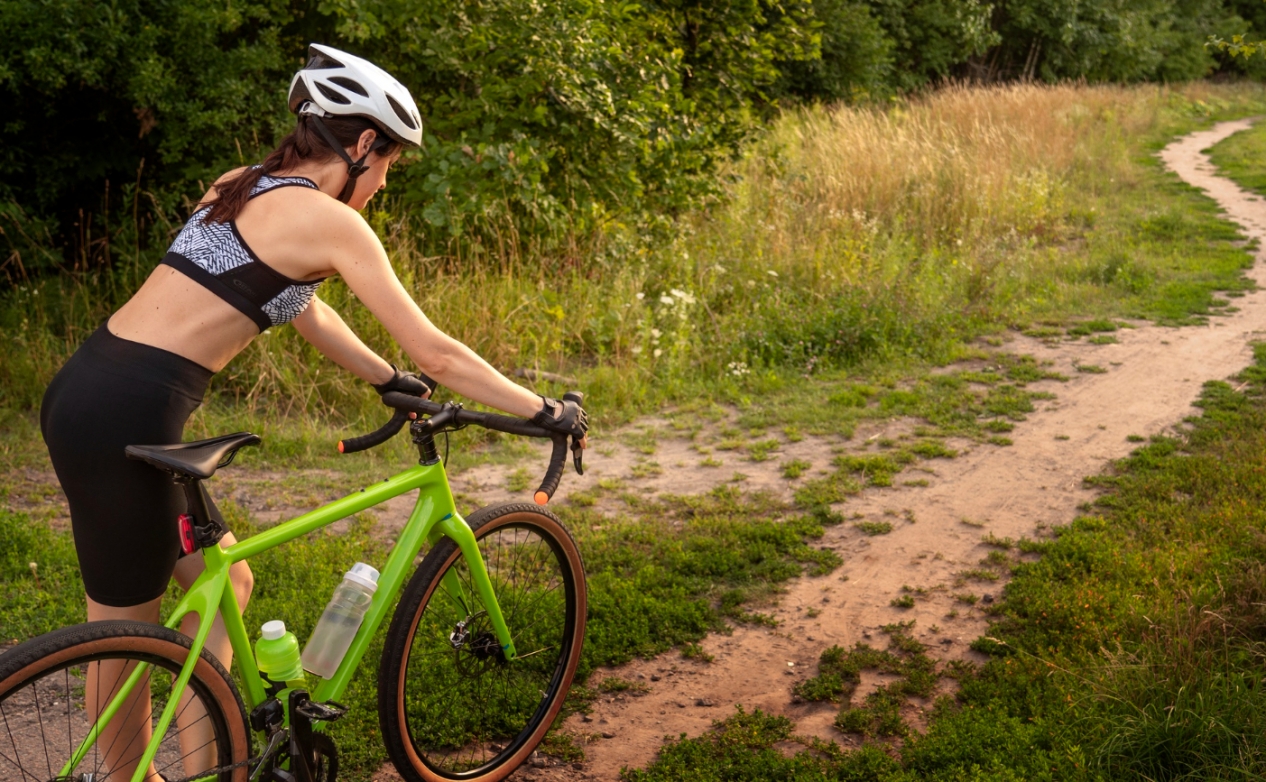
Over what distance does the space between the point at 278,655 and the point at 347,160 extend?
1.27 m

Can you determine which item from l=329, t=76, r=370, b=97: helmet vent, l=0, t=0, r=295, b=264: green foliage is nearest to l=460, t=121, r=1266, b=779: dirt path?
l=329, t=76, r=370, b=97: helmet vent

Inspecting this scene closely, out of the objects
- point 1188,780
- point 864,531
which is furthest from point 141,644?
point 864,531

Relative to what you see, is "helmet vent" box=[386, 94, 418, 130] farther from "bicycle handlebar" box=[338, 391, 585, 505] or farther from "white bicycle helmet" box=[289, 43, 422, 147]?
"bicycle handlebar" box=[338, 391, 585, 505]

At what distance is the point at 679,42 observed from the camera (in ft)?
31.9

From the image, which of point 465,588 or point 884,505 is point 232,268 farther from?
point 884,505

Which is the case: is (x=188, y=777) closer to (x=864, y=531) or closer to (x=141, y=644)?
(x=141, y=644)

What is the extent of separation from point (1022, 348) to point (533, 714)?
6.08 meters

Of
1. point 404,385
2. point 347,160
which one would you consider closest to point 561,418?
point 404,385

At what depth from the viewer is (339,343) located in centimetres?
292

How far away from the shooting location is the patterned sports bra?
235cm

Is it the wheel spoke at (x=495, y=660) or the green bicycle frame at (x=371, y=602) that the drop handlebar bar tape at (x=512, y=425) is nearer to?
the green bicycle frame at (x=371, y=602)

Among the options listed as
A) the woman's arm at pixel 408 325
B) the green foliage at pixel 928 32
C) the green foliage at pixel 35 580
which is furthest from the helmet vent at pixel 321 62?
the green foliage at pixel 928 32

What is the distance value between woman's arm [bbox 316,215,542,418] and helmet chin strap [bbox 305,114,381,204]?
222 millimetres

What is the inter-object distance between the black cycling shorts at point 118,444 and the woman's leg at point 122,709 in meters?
0.07
